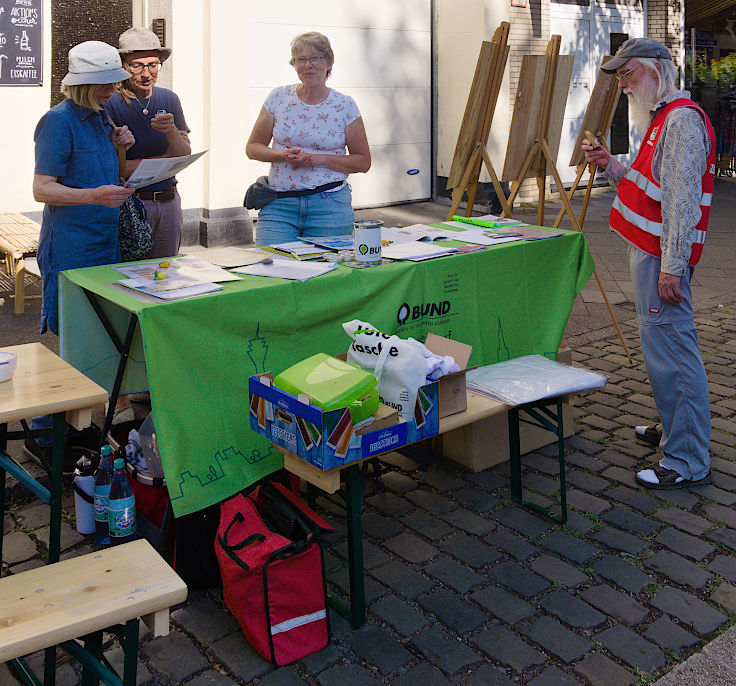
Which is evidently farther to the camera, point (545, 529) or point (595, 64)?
point (595, 64)

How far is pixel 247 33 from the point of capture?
27.3 feet

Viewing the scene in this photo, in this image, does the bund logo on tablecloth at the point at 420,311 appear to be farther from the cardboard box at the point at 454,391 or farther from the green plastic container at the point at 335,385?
the green plastic container at the point at 335,385

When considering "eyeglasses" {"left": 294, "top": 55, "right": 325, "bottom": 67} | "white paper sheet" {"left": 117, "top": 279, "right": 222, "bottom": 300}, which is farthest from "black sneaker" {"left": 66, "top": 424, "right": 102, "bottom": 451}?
"eyeglasses" {"left": 294, "top": 55, "right": 325, "bottom": 67}

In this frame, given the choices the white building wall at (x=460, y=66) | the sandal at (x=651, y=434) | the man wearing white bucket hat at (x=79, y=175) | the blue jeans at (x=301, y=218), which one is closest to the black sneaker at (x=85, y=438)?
the man wearing white bucket hat at (x=79, y=175)

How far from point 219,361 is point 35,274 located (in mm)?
4333

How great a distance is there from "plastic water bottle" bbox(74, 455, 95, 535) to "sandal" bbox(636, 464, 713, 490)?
244cm

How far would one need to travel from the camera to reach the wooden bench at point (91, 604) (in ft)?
6.61

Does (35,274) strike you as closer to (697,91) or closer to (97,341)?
(97,341)

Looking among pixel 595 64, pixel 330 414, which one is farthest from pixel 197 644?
pixel 595 64

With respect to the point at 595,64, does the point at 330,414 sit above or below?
below

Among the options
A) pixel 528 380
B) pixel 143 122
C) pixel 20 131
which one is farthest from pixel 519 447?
pixel 20 131

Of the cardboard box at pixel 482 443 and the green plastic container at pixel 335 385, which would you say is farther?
the cardboard box at pixel 482 443

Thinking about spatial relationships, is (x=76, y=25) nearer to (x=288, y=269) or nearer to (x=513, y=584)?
(x=288, y=269)

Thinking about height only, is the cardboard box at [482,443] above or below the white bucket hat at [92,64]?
below
